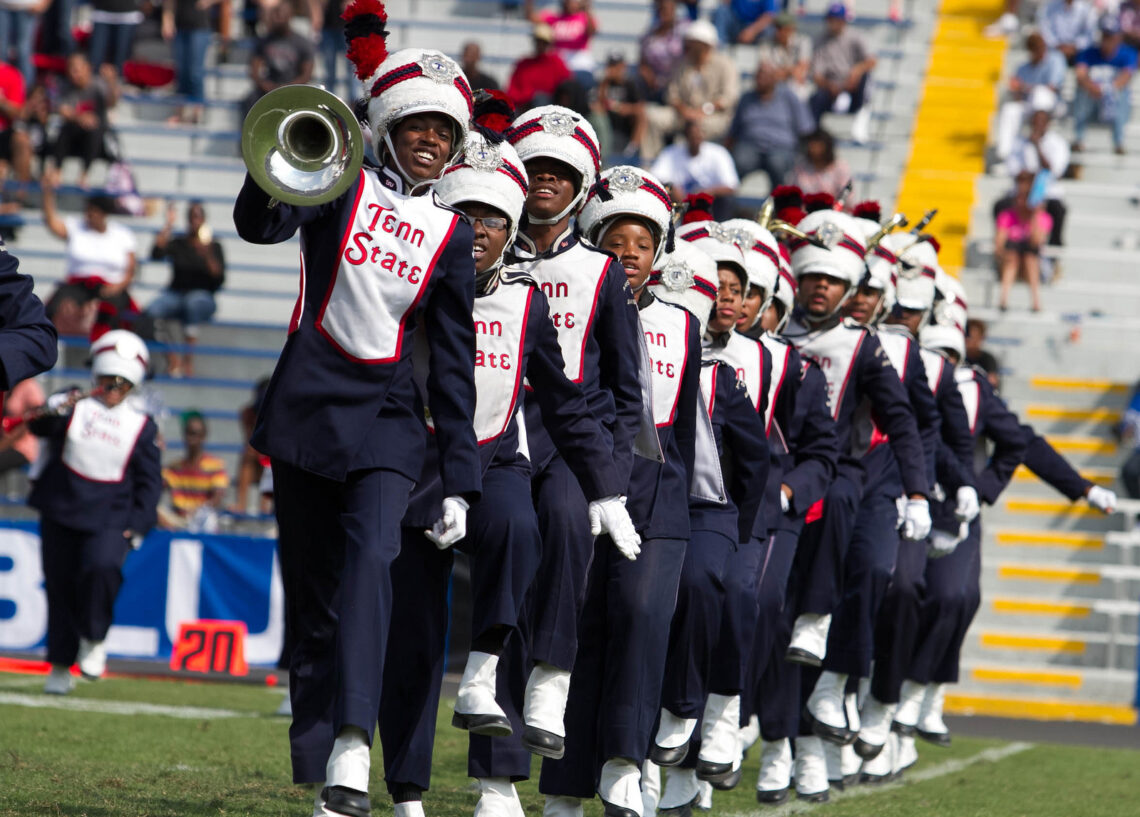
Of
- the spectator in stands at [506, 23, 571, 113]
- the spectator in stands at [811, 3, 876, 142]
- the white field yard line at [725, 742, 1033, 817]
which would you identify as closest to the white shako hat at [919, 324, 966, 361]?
the white field yard line at [725, 742, 1033, 817]

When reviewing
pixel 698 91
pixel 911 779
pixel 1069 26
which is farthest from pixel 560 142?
pixel 1069 26

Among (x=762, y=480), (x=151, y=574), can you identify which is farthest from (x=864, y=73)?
(x=762, y=480)

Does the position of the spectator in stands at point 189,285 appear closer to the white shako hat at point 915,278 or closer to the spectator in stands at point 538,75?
the spectator in stands at point 538,75

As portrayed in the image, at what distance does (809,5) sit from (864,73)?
232 centimetres

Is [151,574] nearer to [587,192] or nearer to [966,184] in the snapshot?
[587,192]

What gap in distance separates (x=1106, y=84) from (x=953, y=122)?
1736mm

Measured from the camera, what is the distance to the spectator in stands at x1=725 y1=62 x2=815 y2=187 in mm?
17969

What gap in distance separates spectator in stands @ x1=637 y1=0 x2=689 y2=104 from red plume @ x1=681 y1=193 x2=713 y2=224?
11380 mm

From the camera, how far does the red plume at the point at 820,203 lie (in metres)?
9.38

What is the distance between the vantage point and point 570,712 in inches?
244

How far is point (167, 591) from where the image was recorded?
13.9 m

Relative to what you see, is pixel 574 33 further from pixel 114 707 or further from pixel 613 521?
pixel 613 521

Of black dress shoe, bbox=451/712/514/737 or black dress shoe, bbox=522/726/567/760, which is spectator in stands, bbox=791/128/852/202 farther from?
black dress shoe, bbox=451/712/514/737

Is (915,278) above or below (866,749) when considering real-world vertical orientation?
above
